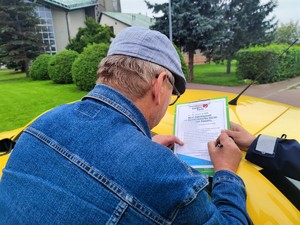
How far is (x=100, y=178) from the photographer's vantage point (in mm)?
798

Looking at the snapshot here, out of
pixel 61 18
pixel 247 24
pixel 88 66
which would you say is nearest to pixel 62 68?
pixel 88 66

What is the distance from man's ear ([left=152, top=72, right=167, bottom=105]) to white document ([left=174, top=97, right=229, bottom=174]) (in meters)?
0.42

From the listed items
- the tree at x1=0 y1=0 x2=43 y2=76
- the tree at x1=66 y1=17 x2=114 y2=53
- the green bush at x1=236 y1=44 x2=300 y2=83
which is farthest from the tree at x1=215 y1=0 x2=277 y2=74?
the tree at x1=0 y1=0 x2=43 y2=76

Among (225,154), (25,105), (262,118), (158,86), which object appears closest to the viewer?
(158,86)

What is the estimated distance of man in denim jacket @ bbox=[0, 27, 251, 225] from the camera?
30.8 inches

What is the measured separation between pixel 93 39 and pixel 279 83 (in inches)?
552

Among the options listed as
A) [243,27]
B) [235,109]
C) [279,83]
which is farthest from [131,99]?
[243,27]

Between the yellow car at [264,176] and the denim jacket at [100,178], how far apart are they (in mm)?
204

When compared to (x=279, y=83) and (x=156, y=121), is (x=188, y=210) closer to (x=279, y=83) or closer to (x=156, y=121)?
(x=156, y=121)

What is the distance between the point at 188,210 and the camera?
80 centimetres

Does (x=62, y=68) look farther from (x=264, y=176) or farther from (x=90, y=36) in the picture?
(x=264, y=176)

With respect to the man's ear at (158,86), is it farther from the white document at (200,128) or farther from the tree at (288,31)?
the tree at (288,31)

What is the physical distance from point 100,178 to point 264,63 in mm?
13441

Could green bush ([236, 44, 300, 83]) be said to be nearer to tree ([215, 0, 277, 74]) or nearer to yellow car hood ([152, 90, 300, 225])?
tree ([215, 0, 277, 74])
